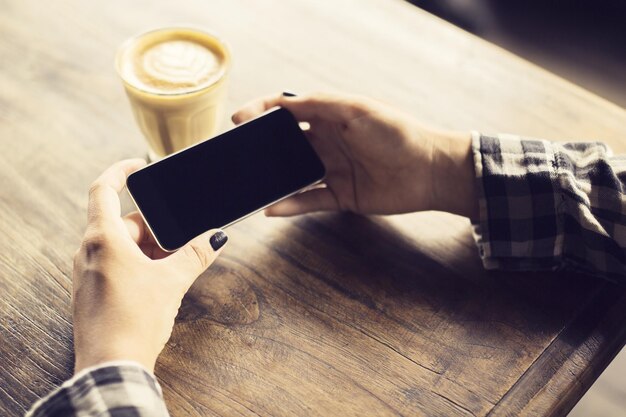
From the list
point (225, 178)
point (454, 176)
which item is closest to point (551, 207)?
point (454, 176)

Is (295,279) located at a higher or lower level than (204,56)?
lower

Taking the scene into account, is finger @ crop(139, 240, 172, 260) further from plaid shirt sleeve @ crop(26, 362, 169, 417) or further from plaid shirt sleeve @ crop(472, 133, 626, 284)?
plaid shirt sleeve @ crop(472, 133, 626, 284)

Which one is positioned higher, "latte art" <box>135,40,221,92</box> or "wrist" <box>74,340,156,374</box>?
"latte art" <box>135,40,221,92</box>

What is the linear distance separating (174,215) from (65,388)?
0.73ft

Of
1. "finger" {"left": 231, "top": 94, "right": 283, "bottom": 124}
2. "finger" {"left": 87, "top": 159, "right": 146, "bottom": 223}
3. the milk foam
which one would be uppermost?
the milk foam

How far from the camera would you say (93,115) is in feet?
2.86

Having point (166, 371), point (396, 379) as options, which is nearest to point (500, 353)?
point (396, 379)

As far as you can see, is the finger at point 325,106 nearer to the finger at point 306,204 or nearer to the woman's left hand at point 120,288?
the finger at point 306,204

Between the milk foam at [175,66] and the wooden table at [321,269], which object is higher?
the milk foam at [175,66]

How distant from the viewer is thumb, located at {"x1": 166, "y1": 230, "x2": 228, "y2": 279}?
64cm

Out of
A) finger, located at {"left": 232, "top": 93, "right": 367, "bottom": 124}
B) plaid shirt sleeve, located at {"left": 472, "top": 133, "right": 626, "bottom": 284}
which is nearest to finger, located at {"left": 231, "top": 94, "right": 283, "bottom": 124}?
finger, located at {"left": 232, "top": 93, "right": 367, "bottom": 124}

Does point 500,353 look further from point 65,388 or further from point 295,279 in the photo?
point 65,388

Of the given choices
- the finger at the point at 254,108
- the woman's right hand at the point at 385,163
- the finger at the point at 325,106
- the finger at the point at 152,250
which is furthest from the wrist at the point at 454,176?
the finger at the point at 152,250

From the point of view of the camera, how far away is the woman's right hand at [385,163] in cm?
76
